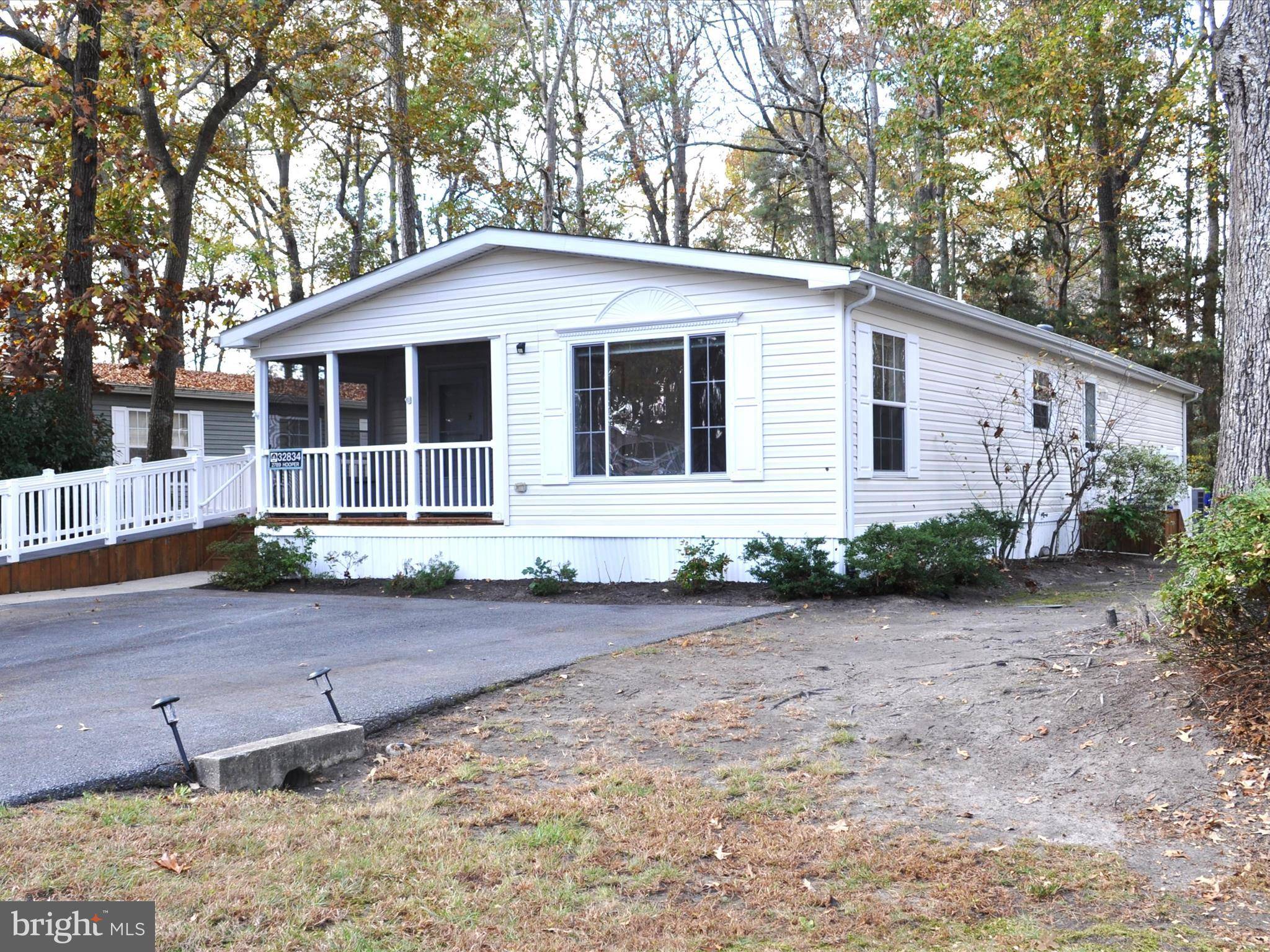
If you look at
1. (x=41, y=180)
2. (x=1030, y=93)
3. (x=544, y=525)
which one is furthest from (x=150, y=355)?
(x=1030, y=93)

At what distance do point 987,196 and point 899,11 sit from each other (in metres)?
7.04

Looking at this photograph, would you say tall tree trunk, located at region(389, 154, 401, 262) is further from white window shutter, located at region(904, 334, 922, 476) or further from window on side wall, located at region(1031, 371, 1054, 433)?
white window shutter, located at region(904, 334, 922, 476)

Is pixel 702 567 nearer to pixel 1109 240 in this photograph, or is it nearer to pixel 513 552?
pixel 513 552

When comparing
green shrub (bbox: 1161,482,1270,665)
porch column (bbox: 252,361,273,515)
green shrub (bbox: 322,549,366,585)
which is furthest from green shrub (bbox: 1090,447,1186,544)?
porch column (bbox: 252,361,273,515)

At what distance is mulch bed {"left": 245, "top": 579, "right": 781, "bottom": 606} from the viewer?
35.3 ft

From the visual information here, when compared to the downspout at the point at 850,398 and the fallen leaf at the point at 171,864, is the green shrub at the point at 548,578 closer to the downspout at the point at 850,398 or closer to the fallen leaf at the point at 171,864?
the downspout at the point at 850,398

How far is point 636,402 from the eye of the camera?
1203cm

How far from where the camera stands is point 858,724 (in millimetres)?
5574

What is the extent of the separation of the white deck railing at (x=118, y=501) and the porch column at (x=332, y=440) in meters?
1.87

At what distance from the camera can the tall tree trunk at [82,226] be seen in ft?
50.8

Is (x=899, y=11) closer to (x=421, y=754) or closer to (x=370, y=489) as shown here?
(x=370, y=489)

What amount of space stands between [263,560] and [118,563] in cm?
202

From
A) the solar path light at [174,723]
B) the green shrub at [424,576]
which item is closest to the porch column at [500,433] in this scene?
the green shrub at [424,576]

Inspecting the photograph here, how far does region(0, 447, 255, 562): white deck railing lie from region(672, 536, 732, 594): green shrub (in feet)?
23.1
